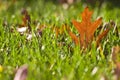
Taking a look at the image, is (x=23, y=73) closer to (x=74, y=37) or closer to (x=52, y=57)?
(x=52, y=57)

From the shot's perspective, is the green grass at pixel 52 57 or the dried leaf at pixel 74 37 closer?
the green grass at pixel 52 57

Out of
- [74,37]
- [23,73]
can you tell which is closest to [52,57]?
[74,37]

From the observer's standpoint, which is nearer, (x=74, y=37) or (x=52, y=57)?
(x=52, y=57)

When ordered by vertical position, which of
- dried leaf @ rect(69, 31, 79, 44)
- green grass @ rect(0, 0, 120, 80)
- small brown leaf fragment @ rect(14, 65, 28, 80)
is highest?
dried leaf @ rect(69, 31, 79, 44)

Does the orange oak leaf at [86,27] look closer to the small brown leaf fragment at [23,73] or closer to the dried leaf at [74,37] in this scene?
the dried leaf at [74,37]

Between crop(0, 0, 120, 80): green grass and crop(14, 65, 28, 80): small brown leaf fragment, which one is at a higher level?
crop(0, 0, 120, 80): green grass

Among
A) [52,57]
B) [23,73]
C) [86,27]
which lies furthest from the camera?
[86,27]

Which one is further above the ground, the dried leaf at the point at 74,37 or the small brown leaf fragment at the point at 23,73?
the dried leaf at the point at 74,37

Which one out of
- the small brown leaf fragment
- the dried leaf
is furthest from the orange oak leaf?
the small brown leaf fragment

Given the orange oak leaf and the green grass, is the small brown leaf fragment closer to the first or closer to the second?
the green grass

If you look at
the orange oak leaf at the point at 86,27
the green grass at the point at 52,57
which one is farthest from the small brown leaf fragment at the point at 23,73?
the orange oak leaf at the point at 86,27
